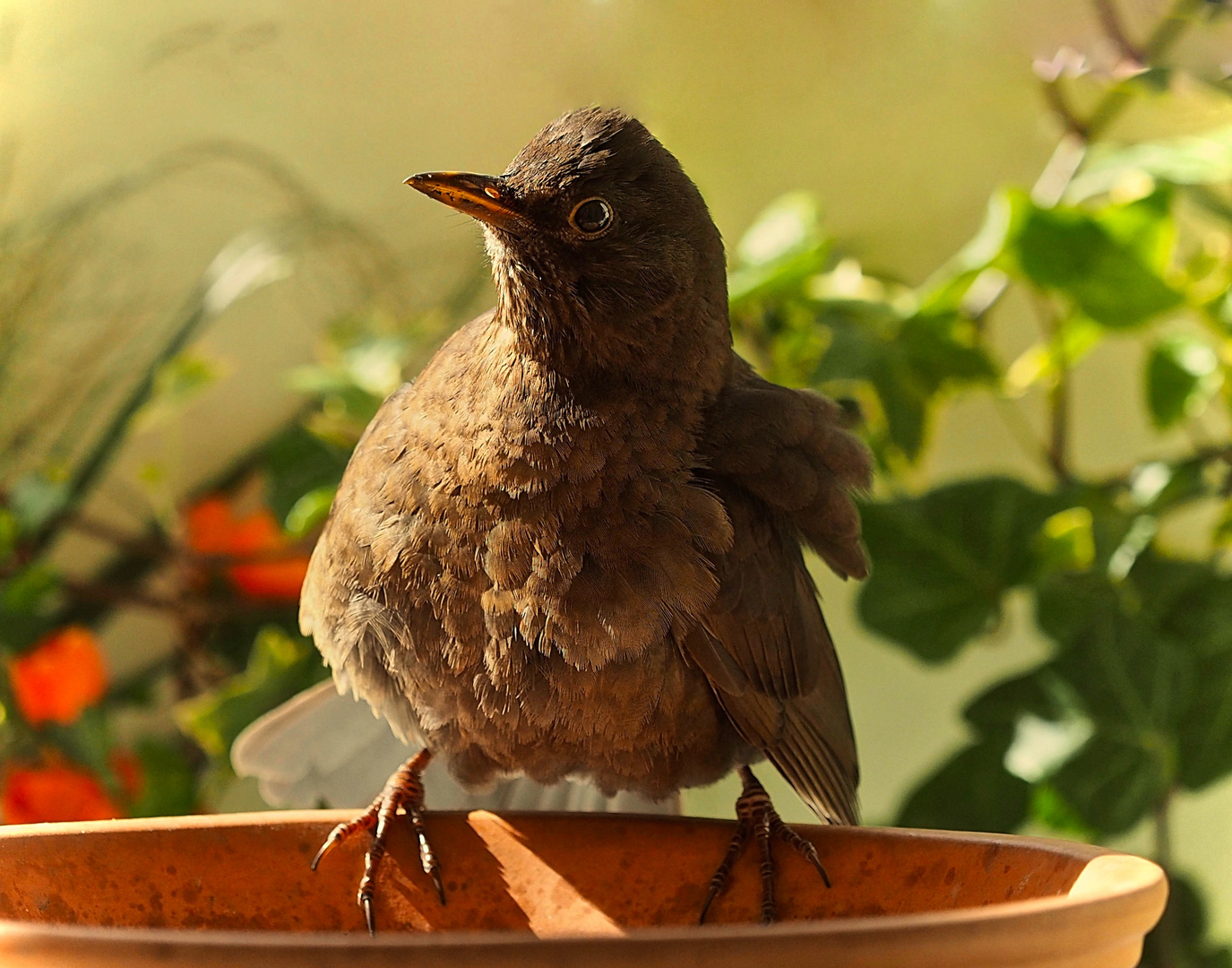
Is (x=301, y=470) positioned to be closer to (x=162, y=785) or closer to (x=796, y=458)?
(x=162, y=785)

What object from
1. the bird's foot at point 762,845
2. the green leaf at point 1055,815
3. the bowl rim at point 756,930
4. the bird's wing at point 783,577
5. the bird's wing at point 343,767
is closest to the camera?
the bowl rim at point 756,930

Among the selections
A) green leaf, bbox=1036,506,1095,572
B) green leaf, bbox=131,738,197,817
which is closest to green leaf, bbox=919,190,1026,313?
green leaf, bbox=1036,506,1095,572

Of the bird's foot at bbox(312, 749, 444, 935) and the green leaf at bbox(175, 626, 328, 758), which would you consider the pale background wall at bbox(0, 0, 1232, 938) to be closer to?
the green leaf at bbox(175, 626, 328, 758)

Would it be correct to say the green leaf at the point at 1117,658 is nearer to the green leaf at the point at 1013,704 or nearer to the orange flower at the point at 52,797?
the green leaf at the point at 1013,704

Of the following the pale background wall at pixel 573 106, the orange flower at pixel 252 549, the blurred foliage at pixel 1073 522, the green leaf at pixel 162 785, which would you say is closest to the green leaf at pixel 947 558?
the blurred foliage at pixel 1073 522

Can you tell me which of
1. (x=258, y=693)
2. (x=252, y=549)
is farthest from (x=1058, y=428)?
(x=252, y=549)

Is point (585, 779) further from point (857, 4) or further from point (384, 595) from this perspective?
point (857, 4)

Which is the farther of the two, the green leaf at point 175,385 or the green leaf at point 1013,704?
the green leaf at point 175,385

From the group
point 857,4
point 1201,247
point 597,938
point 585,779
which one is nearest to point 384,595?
point 585,779
